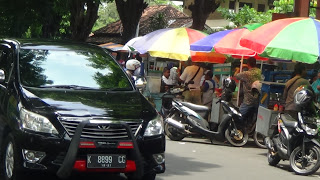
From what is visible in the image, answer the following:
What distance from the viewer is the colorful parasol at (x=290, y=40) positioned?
35.6 ft

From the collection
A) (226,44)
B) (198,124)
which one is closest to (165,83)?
(226,44)

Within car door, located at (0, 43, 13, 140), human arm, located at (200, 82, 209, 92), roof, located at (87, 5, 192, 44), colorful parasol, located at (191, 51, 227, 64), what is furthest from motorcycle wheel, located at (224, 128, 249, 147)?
roof, located at (87, 5, 192, 44)

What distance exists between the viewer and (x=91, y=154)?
7.20 metres

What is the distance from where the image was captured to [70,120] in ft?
23.5

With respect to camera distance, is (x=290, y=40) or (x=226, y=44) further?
(x=226, y=44)

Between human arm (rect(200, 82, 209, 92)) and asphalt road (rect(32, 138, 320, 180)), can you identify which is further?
human arm (rect(200, 82, 209, 92))

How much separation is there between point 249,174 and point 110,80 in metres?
2.99

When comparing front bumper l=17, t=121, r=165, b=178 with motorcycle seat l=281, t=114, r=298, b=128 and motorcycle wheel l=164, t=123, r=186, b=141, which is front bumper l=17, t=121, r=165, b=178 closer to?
motorcycle seat l=281, t=114, r=298, b=128

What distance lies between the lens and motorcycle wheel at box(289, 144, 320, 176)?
33.1ft

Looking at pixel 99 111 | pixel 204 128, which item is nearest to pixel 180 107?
pixel 204 128

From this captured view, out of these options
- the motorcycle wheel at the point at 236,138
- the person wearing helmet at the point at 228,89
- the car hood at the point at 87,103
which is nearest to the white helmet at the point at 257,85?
the person wearing helmet at the point at 228,89

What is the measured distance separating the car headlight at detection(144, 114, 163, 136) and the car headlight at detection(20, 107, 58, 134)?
113 centimetres

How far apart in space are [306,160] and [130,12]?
644 inches

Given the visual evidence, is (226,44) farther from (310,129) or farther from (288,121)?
(310,129)
